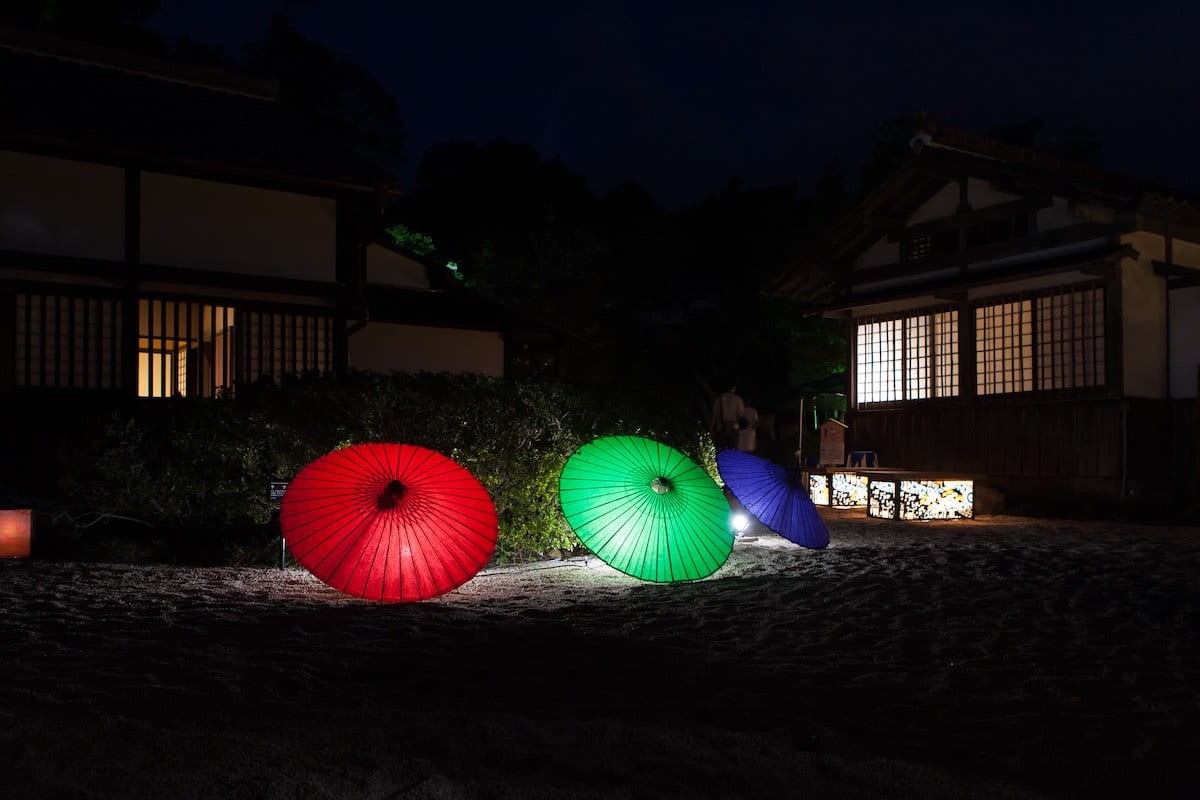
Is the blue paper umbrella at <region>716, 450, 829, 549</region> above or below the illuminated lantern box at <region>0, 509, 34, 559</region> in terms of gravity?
above

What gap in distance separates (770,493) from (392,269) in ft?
44.8

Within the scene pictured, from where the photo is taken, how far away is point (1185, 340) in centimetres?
1659

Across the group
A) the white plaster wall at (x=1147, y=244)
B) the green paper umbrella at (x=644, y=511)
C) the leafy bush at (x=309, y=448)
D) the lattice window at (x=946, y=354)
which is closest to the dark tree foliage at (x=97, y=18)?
the leafy bush at (x=309, y=448)

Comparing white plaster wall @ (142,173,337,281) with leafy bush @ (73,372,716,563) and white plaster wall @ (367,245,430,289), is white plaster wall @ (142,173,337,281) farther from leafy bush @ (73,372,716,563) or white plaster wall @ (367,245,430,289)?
leafy bush @ (73,372,716,563)

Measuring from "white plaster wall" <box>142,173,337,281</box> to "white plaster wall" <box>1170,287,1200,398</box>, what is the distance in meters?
14.6

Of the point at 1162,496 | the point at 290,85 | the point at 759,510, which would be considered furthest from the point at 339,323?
the point at 290,85

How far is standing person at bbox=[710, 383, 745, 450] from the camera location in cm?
2045

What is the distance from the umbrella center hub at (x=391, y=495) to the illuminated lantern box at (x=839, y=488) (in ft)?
38.4

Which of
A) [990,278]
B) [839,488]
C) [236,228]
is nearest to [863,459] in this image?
[839,488]

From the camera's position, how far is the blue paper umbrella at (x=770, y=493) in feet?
35.3

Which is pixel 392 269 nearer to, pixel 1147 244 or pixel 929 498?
pixel 929 498

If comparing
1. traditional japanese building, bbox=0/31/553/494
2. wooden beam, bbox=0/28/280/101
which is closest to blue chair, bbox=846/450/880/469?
traditional japanese building, bbox=0/31/553/494

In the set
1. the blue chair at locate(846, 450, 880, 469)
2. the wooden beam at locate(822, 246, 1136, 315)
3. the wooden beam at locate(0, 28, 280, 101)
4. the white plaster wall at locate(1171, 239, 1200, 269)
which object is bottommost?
the blue chair at locate(846, 450, 880, 469)

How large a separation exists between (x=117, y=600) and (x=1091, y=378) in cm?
1470
